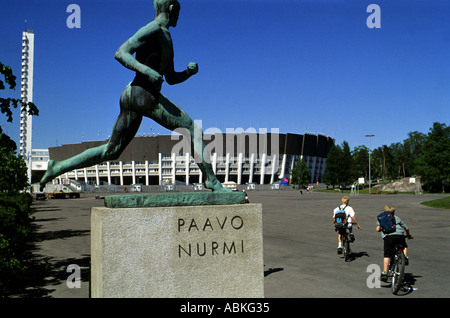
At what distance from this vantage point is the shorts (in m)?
7.82

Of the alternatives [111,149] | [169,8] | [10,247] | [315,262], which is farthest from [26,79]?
[111,149]

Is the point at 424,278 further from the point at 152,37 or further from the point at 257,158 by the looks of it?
the point at 257,158

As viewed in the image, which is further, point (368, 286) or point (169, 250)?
point (368, 286)

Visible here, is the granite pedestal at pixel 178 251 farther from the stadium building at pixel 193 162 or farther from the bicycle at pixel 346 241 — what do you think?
the stadium building at pixel 193 162

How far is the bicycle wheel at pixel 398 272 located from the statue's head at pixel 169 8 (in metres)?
5.82

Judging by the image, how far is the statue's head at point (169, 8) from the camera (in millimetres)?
4570

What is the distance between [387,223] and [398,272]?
0.96m

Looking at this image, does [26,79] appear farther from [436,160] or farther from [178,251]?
[178,251]

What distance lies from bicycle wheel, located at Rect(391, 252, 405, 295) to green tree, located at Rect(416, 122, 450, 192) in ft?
200

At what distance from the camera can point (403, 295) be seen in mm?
7102

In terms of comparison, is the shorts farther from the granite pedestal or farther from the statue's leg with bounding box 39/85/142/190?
the statue's leg with bounding box 39/85/142/190
